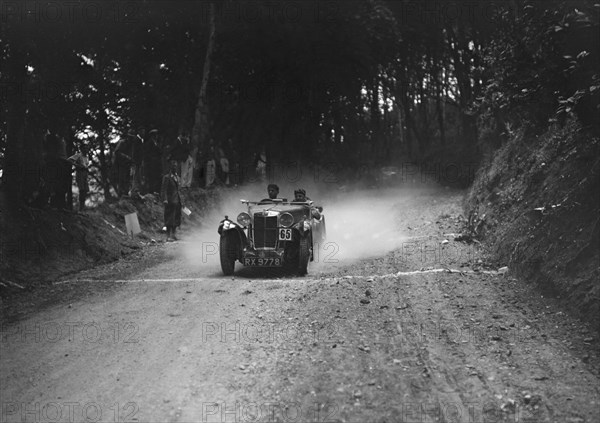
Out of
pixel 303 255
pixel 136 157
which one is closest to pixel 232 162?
pixel 136 157

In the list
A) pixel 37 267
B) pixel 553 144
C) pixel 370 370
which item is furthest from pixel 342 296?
pixel 37 267

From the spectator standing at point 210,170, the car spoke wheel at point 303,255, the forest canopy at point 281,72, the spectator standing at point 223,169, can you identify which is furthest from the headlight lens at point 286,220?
the spectator standing at point 223,169

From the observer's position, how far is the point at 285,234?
11.2 m

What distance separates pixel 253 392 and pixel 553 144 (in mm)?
8266

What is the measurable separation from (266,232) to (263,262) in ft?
1.99

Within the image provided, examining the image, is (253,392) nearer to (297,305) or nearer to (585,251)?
(297,305)

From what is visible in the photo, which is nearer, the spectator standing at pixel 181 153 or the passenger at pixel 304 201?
the passenger at pixel 304 201

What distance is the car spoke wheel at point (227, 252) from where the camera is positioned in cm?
Answer: 1122

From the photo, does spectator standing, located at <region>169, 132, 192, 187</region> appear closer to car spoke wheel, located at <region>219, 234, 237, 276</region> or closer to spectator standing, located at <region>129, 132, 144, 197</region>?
spectator standing, located at <region>129, 132, 144, 197</region>

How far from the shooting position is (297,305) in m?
8.40

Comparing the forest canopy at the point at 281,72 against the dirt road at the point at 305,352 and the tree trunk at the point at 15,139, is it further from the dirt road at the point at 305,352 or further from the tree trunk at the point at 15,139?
the dirt road at the point at 305,352

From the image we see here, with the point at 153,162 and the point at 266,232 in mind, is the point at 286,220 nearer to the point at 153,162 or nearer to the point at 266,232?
the point at 266,232

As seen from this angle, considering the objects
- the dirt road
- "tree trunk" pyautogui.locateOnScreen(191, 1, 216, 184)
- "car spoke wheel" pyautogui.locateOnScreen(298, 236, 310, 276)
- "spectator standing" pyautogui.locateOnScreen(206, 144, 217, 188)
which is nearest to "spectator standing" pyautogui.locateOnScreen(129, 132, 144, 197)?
"tree trunk" pyautogui.locateOnScreen(191, 1, 216, 184)

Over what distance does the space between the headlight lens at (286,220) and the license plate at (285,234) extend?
11cm
